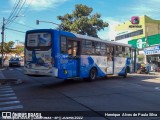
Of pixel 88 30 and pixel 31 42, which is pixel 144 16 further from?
pixel 31 42

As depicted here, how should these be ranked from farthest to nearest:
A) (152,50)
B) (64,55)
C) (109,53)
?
(152,50), (109,53), (64,55)

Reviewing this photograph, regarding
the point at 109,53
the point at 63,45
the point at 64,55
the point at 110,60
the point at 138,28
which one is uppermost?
the point at 138,28

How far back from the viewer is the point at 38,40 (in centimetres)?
1620

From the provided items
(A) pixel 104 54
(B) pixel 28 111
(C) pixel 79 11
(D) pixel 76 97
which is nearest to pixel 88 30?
(C) pixel 79 11

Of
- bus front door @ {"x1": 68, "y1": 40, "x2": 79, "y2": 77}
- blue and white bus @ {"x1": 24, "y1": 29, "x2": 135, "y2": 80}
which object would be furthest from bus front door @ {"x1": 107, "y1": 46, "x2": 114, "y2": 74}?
bus front door @ {"x1": 68, "y1": 40, "x2": 79, "y2": 77}

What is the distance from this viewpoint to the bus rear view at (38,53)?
15.6 m

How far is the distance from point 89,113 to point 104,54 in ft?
40.9

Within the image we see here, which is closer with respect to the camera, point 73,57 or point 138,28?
point 73,57

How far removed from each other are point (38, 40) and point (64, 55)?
170 cm

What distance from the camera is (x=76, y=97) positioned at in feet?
39.4

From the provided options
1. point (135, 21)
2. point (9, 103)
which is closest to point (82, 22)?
point (135, 21)

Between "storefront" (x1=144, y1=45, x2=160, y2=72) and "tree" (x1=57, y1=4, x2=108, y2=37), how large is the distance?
38.3 ft

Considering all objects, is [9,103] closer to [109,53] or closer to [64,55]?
[64,55]

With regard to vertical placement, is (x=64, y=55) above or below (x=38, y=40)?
below
